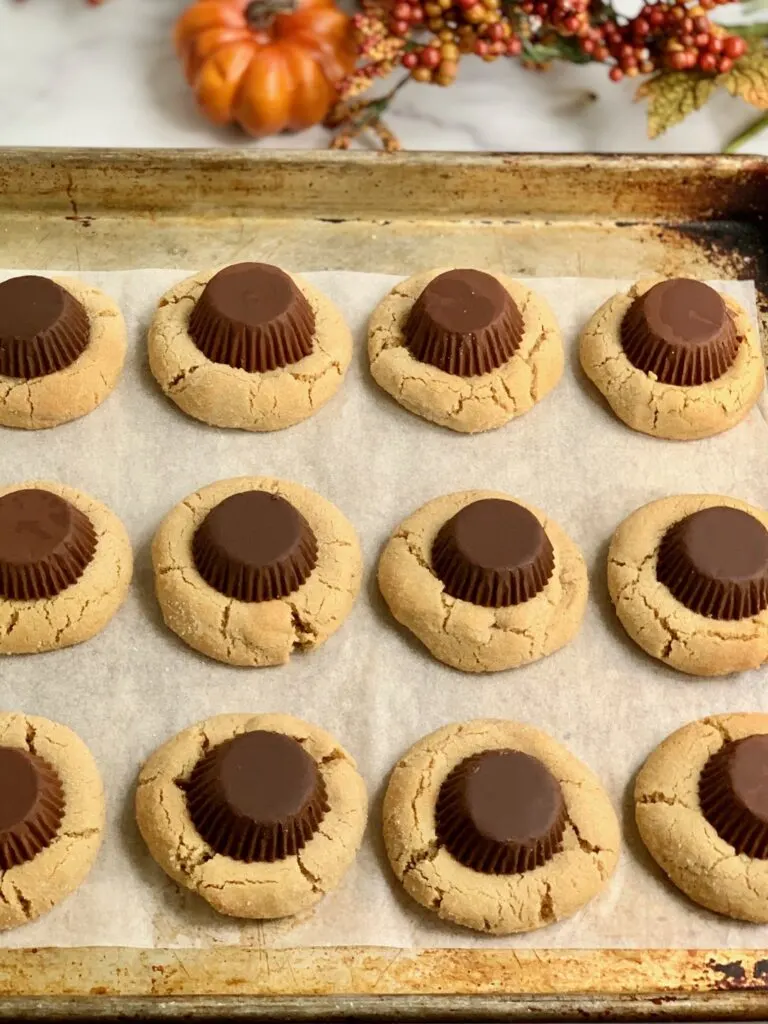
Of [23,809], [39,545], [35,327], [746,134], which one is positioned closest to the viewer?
[23,809]

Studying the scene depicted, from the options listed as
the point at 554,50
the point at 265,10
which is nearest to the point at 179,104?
the point at 265,10

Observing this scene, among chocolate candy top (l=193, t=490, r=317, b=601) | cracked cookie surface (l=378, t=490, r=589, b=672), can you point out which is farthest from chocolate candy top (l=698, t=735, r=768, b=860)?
chocolate candy top (l=193, t=490, r=317, b=601)

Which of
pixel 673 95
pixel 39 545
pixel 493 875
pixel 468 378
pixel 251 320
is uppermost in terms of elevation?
pixel 673 95

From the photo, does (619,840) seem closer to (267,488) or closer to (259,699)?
(259,699)

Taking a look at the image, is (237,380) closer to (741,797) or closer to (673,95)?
(741,797)

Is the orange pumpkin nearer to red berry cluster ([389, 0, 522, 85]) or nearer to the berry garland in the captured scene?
the berry garland

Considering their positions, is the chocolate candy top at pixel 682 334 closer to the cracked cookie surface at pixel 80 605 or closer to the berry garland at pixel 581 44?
the berry garland at pixel 581 44
